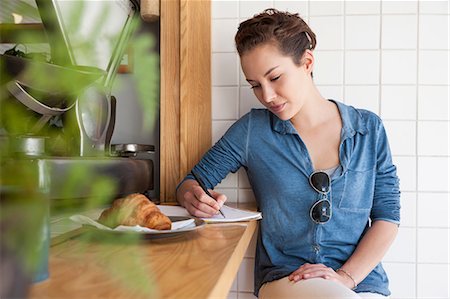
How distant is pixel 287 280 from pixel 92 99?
1013mm

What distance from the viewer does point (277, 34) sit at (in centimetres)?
118

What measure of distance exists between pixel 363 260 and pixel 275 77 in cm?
52

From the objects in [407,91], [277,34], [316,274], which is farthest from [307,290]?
[407,91]

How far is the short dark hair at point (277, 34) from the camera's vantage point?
3.87 feet

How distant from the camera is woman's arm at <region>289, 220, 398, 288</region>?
1.11 meters

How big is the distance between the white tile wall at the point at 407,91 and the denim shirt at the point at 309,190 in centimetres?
17

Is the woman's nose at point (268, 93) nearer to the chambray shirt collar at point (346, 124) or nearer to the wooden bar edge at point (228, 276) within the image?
the chambray shirt collar at point (346, 124)

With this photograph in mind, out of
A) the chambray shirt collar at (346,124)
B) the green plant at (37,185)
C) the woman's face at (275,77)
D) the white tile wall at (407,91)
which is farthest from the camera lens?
the white tile wall at (407,91)

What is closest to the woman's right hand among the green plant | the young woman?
the young woman

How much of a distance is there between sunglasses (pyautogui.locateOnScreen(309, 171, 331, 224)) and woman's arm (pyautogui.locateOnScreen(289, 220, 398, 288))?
0.12 m

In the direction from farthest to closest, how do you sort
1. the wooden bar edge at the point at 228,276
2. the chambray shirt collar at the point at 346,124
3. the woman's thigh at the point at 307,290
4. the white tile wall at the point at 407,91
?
the white tile wall at the point at 407,91 < the chambray shirt collar at the point at 346,124 < the woman's thigh at the point at 307,290 < the wooden bar edge at the point at 228,276

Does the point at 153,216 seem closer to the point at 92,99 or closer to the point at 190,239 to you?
the point at 190,239

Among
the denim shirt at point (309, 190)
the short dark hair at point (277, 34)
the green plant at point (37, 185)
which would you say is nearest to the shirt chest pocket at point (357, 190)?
the denim shirt at point (309, 190)

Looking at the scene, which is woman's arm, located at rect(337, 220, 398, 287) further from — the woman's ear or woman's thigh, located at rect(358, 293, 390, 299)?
the woman's ear
